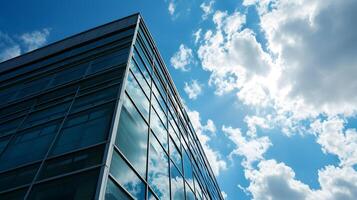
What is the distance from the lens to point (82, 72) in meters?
10.6

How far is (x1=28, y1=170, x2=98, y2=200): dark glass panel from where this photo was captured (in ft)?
16.7

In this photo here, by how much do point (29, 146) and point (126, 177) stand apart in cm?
312

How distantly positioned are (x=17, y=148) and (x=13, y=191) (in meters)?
2.14

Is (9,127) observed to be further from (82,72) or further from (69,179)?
(69,179)

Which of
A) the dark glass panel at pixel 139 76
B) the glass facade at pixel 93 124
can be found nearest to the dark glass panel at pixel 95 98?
the glass facade at pixel 93 124

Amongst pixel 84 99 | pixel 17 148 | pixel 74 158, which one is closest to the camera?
pixel 74 158

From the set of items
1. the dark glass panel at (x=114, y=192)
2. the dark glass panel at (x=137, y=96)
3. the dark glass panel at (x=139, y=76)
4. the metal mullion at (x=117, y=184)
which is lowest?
the dark glass panel at (x=114, y=192)

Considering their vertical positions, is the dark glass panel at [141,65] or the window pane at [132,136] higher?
the dark glass panel at [141,65]

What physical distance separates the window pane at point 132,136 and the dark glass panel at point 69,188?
3.65ft

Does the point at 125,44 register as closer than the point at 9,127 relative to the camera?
No

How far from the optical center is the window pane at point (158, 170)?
Result: 735 centimetres

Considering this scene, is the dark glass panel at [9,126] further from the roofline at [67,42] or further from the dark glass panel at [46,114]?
the roofline at [67,42]

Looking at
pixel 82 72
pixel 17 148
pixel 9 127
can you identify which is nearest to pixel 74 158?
pixel 17 148

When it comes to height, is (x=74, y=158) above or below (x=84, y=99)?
below
